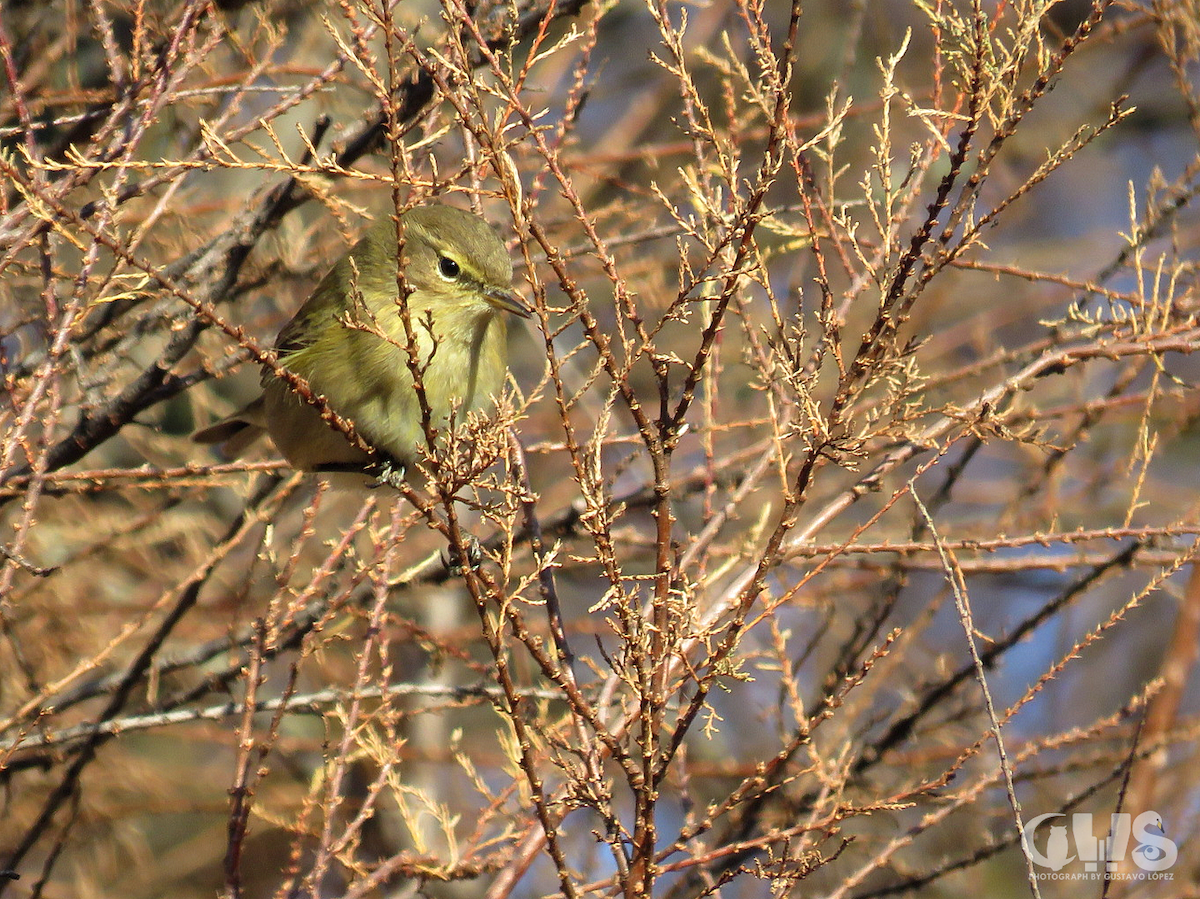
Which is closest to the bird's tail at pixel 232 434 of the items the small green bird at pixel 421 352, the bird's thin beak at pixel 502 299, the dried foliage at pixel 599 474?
the dried foliage at pixel 599 474

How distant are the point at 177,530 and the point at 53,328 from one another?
2571 millimetres

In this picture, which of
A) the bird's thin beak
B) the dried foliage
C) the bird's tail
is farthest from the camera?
the bird's tail

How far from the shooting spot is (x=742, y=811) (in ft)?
13.8

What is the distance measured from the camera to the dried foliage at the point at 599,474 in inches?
90.4

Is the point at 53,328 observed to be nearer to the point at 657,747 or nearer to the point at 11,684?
the point at 657,747

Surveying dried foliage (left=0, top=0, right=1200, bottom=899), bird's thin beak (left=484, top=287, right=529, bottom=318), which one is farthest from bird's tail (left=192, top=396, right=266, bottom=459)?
bird's thin beak (left=484, top=287, right=529, bottom=318)

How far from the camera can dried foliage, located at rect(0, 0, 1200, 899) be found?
229cm

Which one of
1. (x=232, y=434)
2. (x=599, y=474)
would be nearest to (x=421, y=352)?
(x=599, y=474)

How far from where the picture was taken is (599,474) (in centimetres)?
223

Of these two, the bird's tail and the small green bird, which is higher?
the bird's tail

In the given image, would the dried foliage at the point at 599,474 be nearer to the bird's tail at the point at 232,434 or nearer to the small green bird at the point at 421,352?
the bird's tail at the point at 232,434

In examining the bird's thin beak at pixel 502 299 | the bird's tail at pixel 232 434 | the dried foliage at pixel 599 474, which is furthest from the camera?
the bird's tail at pixel 232 434

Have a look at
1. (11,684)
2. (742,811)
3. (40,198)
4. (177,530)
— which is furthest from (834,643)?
(40,198)

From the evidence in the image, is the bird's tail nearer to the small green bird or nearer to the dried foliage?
the dried foliage
